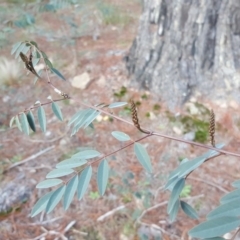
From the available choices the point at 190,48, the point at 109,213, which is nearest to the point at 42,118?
the point at 109,213

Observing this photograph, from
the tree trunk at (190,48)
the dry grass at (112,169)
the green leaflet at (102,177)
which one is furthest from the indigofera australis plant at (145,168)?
the tree trunk at (190,48)

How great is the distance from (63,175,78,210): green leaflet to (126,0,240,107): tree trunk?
1439 mm

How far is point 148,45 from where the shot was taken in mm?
2006

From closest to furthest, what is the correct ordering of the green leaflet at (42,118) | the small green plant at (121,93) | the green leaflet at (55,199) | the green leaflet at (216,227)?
the green leaflet at (216,227)
the green leaflet at (55,199)
the green leaflet at (42,118)
the small green plant at (121,93)

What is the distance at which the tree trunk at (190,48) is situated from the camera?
1.77m

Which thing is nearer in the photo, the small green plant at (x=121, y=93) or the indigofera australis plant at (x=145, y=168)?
the indigofera australis plant at (x=145, y=168)

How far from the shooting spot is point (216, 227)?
39cm

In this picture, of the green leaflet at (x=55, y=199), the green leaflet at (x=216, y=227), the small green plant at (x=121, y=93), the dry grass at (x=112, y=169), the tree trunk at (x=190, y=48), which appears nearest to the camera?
the green leaflet at (x=216, y=227)

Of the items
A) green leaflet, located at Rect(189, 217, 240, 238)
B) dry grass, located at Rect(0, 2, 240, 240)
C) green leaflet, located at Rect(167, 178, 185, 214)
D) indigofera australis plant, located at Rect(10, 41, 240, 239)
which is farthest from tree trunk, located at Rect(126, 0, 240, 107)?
green leaflet, located at Rect(189, 217, 240, 238)

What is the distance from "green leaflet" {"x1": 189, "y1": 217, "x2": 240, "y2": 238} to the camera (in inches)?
15.3

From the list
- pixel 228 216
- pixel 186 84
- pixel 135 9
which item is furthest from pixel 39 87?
pixel 228 216

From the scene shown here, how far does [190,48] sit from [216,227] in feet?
5.17

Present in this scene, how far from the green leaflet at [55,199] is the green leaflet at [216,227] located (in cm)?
22

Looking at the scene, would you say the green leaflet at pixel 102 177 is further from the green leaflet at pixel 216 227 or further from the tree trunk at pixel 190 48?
the tree trunk at pixel 190 48
